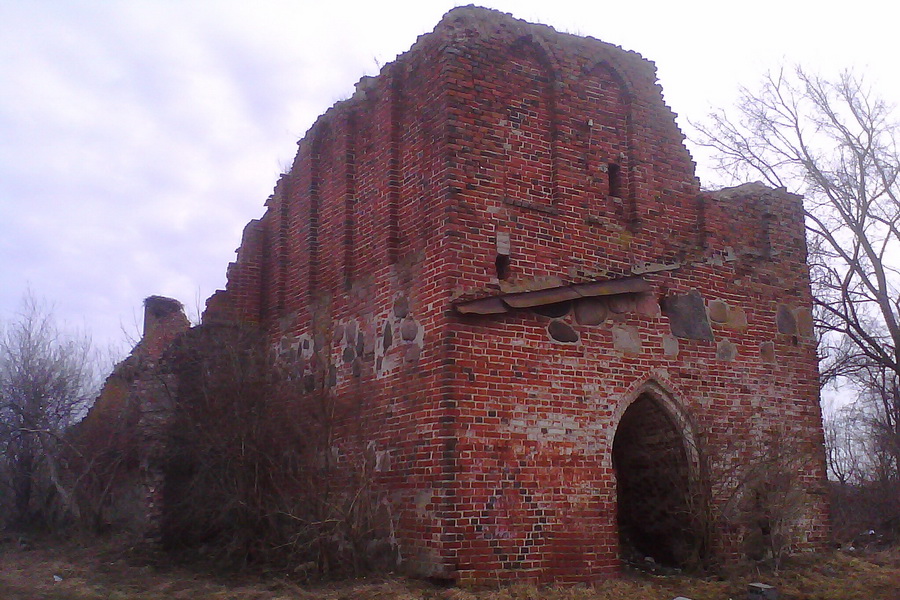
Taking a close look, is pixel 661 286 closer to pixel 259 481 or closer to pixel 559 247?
pixel 559 247

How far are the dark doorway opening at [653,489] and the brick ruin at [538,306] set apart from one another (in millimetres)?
A: 30

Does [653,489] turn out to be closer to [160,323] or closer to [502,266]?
[502,266]

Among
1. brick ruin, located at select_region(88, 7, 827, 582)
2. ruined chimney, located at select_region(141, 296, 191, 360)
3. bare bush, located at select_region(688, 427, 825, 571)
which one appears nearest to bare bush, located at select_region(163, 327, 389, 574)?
brick ruin, located at select_region(88, 7, 827, 582)

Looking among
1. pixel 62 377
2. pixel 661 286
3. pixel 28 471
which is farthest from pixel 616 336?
pixel 62 377

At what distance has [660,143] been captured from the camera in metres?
10.4

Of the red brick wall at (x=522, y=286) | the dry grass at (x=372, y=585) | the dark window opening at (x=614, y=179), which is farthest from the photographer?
the dark window opening at (x=614, y=179)

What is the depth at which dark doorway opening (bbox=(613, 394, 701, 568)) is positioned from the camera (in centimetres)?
945

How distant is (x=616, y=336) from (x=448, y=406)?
7.64ft

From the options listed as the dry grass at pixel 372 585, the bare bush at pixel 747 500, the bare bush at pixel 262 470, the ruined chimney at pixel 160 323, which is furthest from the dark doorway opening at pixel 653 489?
the ruined chimney at pixel 160 323

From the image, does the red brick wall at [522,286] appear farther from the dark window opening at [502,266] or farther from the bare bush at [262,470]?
the bare bush at [262,470]

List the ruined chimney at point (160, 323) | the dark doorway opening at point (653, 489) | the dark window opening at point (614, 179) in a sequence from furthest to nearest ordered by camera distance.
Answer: the ruined chimney at point (160, 323) → the dark window opening at point (614, 179) → the dark doorway opening at point (653, 489)

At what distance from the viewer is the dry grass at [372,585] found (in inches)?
298

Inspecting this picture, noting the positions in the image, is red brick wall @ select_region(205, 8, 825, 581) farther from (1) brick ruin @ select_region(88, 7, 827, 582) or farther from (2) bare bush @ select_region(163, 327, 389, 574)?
(2) bare bush @ select_region(163, 327, 389, 574)

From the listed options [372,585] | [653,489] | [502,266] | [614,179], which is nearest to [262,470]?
[372,585]
